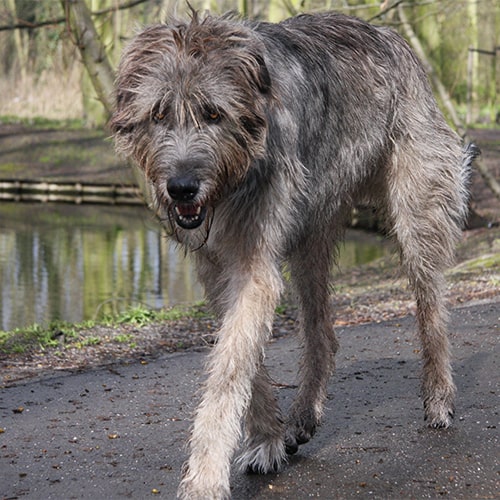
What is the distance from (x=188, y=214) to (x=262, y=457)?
1342 millimetres

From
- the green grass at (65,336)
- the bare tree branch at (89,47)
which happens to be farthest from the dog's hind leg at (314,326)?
the bare tree branch at (89,47)

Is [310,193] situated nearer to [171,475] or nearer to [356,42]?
[356,42]

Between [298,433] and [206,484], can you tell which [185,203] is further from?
[298,433]

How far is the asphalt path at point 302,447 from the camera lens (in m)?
4.87

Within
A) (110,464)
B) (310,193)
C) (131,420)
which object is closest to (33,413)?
(131,420)

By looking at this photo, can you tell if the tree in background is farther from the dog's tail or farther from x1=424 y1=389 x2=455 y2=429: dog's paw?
x1=424 y1=389 x2=455 y2=429: dog's paw

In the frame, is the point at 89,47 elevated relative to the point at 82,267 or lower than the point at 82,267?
elevated

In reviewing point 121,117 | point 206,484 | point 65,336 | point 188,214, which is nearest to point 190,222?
point 188,214

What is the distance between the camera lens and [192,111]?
4246 mm

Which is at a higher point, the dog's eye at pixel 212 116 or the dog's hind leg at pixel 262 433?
the dog's eye at pixel 212 116

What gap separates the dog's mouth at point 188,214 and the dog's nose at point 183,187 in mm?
74

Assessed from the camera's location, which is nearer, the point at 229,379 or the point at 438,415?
the point at 229,379

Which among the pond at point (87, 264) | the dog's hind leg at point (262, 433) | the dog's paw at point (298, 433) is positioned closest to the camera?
the dog's hind leg at point (262, 433)

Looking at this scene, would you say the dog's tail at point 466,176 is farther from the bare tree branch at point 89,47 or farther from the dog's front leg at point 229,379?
the bare tree branch at point 89,47
